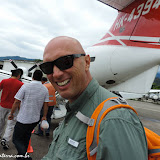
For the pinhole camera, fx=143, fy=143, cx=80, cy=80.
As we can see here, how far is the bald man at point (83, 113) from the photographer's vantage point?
0.82m

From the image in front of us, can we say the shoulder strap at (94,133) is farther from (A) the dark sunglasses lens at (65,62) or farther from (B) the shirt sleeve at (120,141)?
(A) the dark sunglasses lens at (65,62)

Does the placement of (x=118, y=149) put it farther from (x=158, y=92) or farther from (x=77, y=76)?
(x=158, y=92)

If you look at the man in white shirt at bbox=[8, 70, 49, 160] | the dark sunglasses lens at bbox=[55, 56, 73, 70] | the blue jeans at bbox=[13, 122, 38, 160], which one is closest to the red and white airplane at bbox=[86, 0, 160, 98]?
the man in white shirt at bbox=[8, 70, 49, 160]

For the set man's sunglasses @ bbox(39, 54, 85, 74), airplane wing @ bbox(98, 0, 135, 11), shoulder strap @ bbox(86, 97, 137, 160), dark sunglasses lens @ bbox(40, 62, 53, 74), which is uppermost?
airplane wing @ bbox(98, 0, 135, 11)

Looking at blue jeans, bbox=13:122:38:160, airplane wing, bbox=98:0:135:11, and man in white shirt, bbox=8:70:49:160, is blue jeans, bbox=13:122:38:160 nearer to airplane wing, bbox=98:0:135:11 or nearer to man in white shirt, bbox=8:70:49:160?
man in white shirt, bbox=8:70:49:160

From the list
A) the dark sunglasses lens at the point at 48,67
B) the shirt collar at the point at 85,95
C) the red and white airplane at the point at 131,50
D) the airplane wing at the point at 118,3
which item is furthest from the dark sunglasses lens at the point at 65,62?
the airplane wing at the point at 118,3

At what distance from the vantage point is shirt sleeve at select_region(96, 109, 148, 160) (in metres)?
0.81

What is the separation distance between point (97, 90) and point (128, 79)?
18.1 ft

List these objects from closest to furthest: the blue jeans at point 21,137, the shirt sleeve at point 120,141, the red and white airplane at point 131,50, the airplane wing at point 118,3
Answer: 1. the shirt sleeve at point 120,141
2. the blue jeans at point 21,137
3. the red and white airplane at point 131,50
4. the airplane wing at point 118,3

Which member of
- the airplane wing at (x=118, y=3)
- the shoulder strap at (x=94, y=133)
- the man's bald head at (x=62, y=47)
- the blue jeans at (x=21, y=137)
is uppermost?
the airplane wing at (x=118, y=3)

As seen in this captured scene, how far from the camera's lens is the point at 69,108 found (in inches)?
52.4

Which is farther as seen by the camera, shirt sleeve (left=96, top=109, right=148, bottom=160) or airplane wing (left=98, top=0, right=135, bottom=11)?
airplane wing (left=98, top=0, right=135, bottom=11)

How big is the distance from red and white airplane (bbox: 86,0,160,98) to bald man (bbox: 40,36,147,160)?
4563mm

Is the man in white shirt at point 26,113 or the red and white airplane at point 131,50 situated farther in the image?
the red and white airplane at point 131,50
